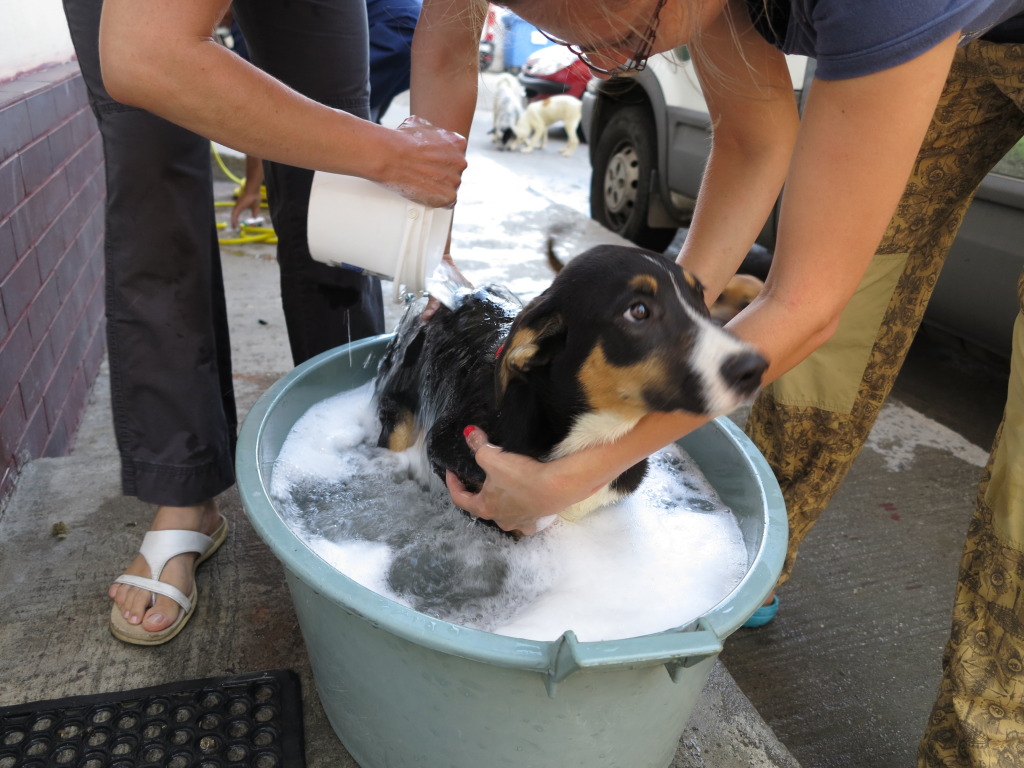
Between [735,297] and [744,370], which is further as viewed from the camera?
[735,297]

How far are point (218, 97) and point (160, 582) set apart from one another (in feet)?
4.25

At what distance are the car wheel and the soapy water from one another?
3.88m

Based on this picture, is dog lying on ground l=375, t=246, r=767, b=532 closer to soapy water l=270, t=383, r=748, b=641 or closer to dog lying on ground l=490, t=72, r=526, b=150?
soapy water l=270, t=383, r=748, b=641

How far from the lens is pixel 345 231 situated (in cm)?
183

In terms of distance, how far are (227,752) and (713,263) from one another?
1.61 metres

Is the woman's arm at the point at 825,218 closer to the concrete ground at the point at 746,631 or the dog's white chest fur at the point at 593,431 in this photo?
the dog's white chest fur at the point at 593,431

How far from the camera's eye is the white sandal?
197 cm

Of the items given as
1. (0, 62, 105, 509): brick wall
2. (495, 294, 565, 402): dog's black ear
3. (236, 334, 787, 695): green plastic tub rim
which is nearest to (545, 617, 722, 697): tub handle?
(236, 334, 787, 695): green plastic tub rim

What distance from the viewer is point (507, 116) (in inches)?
436

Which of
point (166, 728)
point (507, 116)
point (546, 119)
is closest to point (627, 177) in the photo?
point (166, 728)

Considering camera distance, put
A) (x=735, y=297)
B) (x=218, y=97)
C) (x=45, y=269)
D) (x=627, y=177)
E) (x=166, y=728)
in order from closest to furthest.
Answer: (x=218, y=97), (x=166, y=728), (x=45, y=269), (x=735, y=297), (x=627, y=177)

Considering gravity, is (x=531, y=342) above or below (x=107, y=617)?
above

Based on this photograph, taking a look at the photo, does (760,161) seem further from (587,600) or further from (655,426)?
(587,600)

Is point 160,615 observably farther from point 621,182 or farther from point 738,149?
point 621,182
